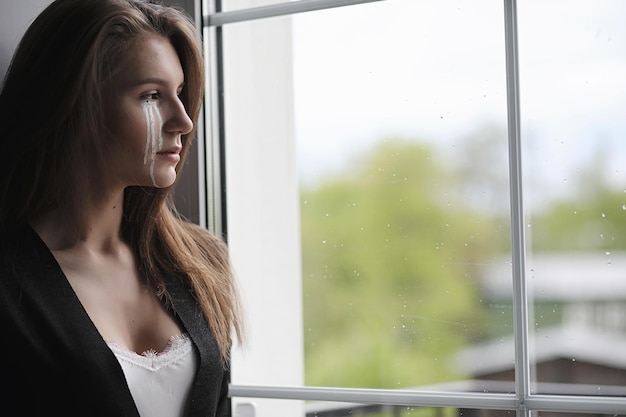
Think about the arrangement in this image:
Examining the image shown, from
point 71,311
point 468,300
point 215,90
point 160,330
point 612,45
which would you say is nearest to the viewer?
point 71,311

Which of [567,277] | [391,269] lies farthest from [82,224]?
[567,277]

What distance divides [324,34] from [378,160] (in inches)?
12.1

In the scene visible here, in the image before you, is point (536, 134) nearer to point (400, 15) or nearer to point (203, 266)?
point (400, 15)

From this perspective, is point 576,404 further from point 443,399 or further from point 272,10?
point 272,10

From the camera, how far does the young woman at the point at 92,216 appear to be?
1.32 m

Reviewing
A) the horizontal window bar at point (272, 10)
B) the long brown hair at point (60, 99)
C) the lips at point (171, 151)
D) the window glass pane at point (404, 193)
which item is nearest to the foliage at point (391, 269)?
the window glass pane at point (404, 193)

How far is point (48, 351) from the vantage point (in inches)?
51.8

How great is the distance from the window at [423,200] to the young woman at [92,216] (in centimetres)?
37

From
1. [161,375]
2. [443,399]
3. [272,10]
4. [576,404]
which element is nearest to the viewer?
[161,375]

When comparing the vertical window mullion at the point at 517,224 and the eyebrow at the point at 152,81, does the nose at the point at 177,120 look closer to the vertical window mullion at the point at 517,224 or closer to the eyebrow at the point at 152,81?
the eyebrow at the point at 152,81

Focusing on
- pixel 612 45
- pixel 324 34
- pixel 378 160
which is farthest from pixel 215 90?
pixel 612 45

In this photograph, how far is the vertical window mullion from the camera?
1.66 m

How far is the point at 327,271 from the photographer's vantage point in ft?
6.11

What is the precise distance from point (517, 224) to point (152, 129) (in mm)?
744
